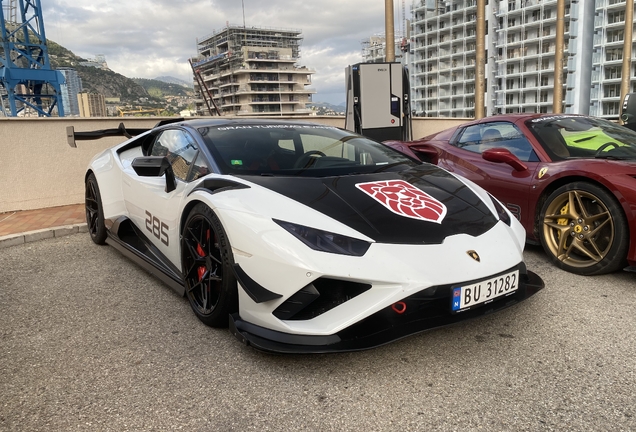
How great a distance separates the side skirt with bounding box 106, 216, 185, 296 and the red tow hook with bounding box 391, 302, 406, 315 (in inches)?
53.1

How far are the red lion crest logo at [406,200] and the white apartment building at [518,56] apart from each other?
80.3m

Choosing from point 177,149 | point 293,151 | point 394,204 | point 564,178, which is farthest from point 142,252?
point 564,178

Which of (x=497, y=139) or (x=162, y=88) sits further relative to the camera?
(x=162, y=88)

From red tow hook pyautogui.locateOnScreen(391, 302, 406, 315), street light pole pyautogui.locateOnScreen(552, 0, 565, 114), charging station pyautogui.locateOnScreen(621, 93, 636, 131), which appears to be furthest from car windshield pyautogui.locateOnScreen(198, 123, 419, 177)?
street light pole pyautogui.locateOnScreen(552, 0, 565, 114)

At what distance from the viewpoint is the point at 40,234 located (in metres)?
4.75

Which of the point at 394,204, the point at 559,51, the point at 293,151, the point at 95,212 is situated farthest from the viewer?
the point at 559,51

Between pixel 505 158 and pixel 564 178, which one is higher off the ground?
pixel 505 158

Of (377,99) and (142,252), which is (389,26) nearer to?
(377,99)

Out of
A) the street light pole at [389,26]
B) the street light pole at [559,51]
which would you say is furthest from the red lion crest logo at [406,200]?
the street light pole at [559,51]

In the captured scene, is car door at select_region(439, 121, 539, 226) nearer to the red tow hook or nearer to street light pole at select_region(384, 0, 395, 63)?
the red tow hook

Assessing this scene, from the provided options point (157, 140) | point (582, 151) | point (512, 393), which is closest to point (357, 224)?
point (512, 393)

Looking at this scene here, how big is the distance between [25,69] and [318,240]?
152 ft

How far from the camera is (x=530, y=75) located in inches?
3214

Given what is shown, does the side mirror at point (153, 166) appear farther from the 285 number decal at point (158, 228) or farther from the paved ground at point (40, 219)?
→ the paved ground at point (40, 219)
